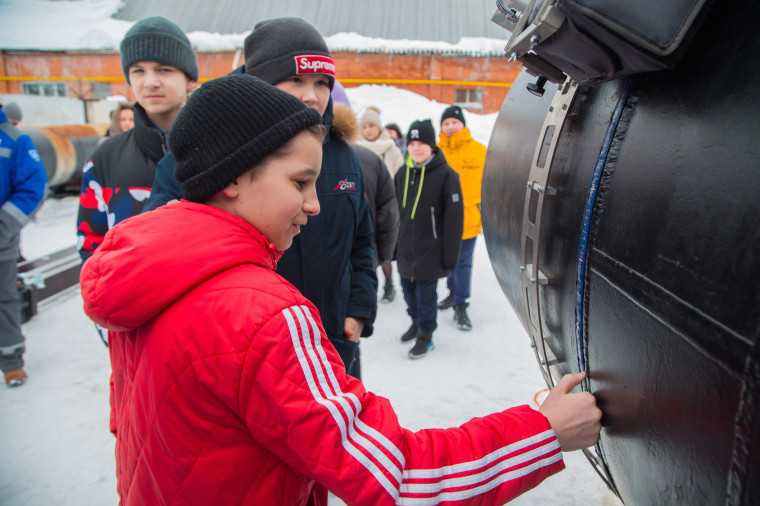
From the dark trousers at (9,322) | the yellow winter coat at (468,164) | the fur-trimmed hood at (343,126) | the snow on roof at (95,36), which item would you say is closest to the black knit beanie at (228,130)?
the fur-trimmed hood at (343,126)

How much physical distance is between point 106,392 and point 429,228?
8.44ft

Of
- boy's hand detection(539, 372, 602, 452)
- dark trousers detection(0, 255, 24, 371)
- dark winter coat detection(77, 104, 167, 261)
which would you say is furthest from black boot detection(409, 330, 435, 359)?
boy's hand detection(539, 372, 602, 452)

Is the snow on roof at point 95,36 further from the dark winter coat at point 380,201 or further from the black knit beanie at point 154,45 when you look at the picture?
the black knit beanie at point 154,45

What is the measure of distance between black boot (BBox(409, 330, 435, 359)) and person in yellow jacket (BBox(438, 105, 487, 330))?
61cm

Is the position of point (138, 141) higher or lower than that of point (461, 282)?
higher

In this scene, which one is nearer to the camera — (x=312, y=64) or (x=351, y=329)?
(x=312, y=64)

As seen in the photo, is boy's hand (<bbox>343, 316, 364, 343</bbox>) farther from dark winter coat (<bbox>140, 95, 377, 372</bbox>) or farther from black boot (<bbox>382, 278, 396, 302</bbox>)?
black boot (<bbox>382, 278, 396, 302</bbox>)

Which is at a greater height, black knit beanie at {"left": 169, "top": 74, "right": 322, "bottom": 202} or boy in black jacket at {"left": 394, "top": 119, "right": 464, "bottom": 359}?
black knit beanie at {"left": 169, "top": 74, "right": 322, "bottom": 202}

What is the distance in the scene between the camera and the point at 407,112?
13.4 meters

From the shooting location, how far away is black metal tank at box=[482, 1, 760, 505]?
629 mm

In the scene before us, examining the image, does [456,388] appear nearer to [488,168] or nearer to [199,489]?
[488,168]

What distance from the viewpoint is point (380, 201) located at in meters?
3.12

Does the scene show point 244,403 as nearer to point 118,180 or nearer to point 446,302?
point 118,180

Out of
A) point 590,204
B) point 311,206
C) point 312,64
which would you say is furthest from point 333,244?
point 590,204
